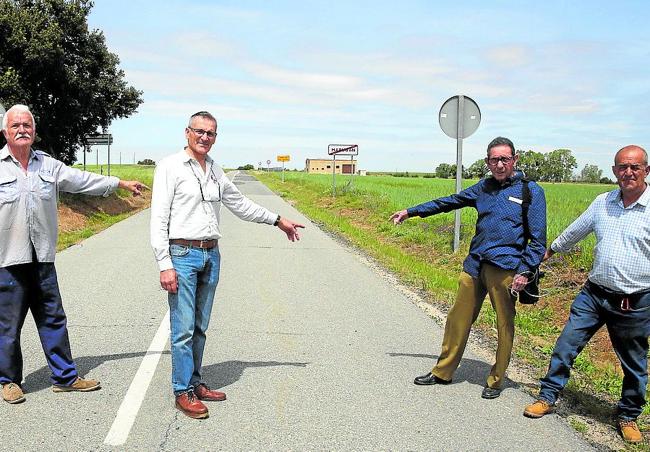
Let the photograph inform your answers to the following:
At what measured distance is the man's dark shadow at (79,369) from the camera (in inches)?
193

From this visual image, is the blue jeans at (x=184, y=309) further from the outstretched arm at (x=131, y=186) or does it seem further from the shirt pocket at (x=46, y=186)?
the shirt pocket at (x=46, y=186)

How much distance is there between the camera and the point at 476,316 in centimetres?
520

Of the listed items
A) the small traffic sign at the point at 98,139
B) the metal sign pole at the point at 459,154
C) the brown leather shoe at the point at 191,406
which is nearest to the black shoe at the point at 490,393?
the brown leather shoe at the point at 191,406

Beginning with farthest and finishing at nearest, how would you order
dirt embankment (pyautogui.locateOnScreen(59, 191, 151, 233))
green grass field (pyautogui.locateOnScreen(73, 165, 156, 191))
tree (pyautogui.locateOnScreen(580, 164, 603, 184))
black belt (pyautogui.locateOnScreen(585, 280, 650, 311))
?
1. tree (pyautogui.locateOnScreen(580, 164, 603, 184))
2. green grass field (pyautogui.locateOnScreen(73, 165, 156, 191))
3. dirt embankment (pyautogui.locateOnScreen(59, 191, 151, 233))
4. black belt (pyautogui.locateOnScreen(585, 280, 650, 311))

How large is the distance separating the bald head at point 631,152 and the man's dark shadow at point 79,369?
4.09 meters

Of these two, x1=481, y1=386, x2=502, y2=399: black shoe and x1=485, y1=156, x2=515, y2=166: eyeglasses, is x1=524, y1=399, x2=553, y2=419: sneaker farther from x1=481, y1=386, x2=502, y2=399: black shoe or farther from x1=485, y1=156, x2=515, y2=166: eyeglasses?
x1=485, y1=156, x2=515, y2=166: eyeglasses

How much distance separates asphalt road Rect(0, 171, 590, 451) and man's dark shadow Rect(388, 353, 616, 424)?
3 cm

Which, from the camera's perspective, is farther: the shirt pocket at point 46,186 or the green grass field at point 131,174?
the green grass field at point 131,174

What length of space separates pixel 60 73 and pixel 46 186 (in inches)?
606

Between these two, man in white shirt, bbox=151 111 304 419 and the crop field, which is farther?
the crop field

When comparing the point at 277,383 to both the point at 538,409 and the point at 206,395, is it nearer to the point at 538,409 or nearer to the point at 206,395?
the point at 206,395

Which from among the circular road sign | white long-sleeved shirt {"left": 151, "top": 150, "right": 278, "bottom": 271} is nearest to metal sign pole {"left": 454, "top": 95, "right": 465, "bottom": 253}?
the circular road sign

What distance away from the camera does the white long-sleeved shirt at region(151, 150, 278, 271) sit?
4387 millimetres

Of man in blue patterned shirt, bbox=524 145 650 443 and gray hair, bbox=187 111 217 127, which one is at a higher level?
gray hair, bbox=187 111 217 127
